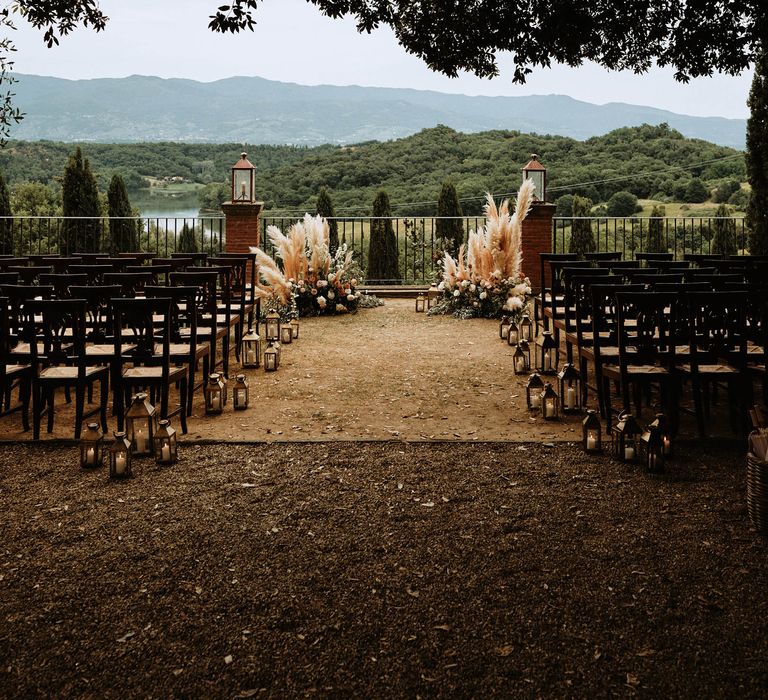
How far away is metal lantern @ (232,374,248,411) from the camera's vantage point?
20.0ft

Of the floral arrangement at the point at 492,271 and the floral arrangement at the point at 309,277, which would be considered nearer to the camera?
the floral arrangement at the point at 492,271

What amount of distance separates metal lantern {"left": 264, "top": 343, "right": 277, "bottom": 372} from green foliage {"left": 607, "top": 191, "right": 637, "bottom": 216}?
19.4 metres

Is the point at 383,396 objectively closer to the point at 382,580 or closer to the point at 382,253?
the point at 382,580

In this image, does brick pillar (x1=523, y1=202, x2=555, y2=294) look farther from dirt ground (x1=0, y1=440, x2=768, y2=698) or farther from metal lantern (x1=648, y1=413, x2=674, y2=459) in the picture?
dirt ground (x1=0, y1=440, x2=768, y2=698)

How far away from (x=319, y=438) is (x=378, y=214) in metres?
12.8

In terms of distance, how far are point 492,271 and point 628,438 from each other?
7.17m

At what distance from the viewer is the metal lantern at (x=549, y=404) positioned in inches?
222

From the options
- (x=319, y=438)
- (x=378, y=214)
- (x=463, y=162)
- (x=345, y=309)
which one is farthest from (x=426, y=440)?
(x=463, y=162)

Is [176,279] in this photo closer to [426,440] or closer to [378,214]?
[426,440]

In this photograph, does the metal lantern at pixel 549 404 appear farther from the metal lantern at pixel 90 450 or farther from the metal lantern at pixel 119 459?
the metal lantern at pixel 90 450

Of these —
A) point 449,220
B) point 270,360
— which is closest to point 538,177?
point 449,220

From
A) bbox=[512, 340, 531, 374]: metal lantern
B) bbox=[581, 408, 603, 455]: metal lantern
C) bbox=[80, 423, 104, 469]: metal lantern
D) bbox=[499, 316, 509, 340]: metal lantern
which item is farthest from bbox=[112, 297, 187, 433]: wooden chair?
bbox=[499, 316, 509, 340]: metal lantern

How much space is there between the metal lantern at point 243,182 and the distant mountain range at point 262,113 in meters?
19.2

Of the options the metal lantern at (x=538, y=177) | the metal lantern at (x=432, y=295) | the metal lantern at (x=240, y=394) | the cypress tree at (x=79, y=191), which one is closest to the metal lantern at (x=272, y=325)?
Result: the metal lantern at (x=240, y=394)
